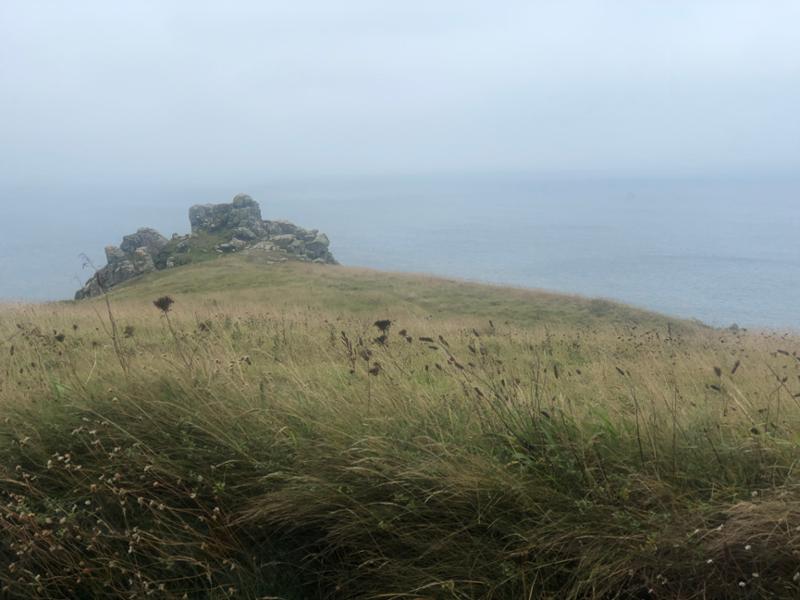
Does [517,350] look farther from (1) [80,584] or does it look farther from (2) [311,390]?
(1) [80,584]

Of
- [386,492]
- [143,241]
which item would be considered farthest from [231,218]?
[386,492]

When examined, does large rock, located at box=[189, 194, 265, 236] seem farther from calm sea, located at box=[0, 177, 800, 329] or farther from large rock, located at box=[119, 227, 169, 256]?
calm sea, located at box=[0, 177, 800, 329]

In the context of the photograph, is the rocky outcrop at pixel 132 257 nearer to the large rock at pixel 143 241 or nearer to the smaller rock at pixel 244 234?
the large rock at pixel 143 241

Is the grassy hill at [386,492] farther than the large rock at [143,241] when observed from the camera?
No

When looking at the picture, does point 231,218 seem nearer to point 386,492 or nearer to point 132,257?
point 132,257

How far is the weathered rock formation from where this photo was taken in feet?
171

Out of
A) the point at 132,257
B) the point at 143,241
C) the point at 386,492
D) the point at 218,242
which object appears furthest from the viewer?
the point at 143,241

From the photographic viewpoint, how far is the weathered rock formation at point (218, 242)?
52.1 metres

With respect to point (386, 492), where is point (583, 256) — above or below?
below

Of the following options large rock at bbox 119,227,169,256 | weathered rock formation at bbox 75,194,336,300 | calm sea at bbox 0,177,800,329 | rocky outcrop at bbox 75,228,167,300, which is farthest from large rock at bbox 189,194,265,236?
calm sea at bbox 0,177,800,329

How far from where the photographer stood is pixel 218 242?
56844 mm

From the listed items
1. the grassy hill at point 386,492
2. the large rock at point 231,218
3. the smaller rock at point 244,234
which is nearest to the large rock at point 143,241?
the large rock at point 231,218

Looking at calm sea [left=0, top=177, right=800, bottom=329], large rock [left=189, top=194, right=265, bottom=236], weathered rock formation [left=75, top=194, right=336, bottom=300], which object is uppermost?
large rock [left=189, top=194, right=265, bottom=236]

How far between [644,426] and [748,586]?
101cm
